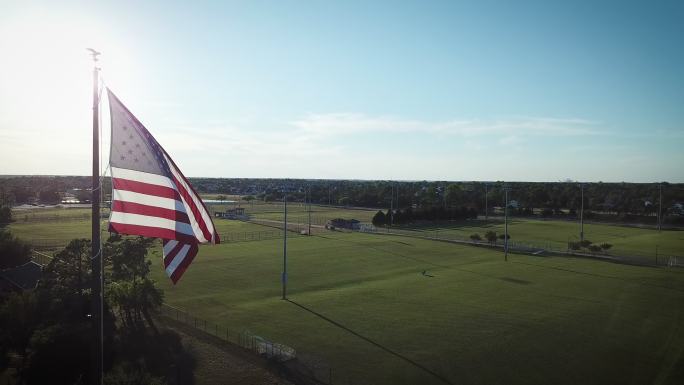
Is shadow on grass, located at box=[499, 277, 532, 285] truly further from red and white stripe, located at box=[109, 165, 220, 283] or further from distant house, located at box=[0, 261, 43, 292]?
distant house, located at box=[0, 261, 43, 292]

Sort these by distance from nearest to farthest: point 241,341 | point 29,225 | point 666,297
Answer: point 241,341 → point 666,297 → point 29,225

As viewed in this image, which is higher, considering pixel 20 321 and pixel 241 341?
pixel 20 321

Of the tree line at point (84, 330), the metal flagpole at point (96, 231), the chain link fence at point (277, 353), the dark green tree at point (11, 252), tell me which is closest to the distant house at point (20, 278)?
A: the tree line at point (84, 330)

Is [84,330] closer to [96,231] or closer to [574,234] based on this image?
[96,231]

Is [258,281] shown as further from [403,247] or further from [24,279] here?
[403,247]

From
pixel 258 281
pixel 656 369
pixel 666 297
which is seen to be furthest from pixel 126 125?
pixel 666 297

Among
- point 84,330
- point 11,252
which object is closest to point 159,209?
point 84,330
